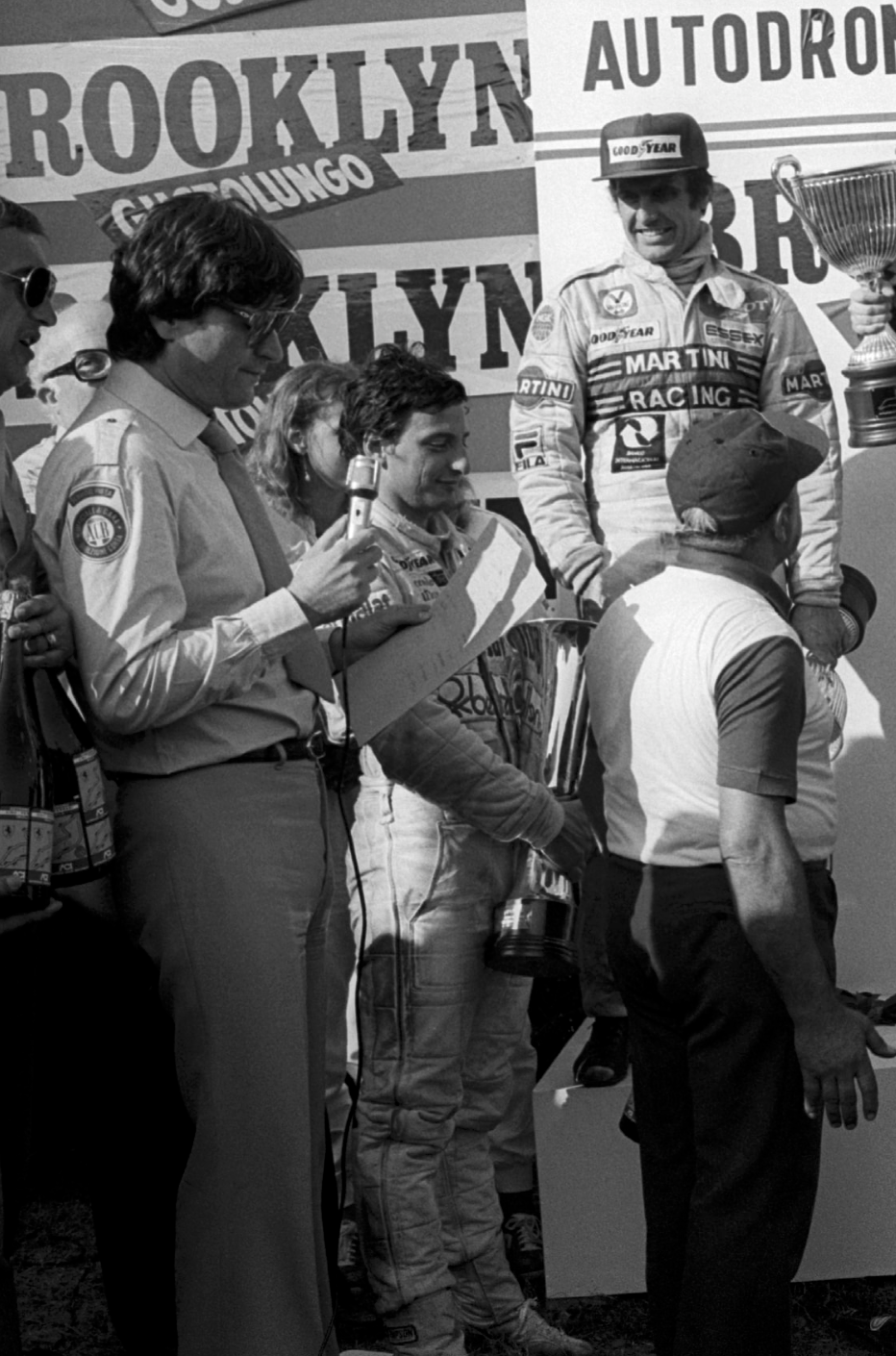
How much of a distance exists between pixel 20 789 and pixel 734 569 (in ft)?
3.59

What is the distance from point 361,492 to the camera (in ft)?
8.32

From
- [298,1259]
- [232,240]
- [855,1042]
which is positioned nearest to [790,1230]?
[855,1042]

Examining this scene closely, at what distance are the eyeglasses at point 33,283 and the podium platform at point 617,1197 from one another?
198 cm

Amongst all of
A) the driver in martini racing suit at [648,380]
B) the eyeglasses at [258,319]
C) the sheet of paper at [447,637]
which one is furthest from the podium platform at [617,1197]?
the eyeglasses at [258,319]

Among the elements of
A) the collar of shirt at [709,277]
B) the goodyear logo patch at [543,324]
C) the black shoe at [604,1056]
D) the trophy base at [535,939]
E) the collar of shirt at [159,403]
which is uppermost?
the collar of shirt at [709,277]

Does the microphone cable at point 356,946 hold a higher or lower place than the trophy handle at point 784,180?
lower

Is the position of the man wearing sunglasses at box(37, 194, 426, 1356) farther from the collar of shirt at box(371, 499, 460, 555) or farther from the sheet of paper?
the collar of shirt at box(371, 499, 460, 555)

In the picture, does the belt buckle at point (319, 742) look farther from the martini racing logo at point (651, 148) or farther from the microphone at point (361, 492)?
the martini racing logo at point (651, 148)

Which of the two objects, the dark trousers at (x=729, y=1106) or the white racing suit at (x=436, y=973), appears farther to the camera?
the white racing suit at (x=436, y=973)

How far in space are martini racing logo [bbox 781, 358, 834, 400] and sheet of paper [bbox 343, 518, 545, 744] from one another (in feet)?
4.48


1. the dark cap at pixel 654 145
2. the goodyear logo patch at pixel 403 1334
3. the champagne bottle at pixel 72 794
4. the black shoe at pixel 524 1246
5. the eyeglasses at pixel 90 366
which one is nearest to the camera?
the champagne bottle at pixel 72 794

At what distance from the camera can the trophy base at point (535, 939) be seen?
328 cm

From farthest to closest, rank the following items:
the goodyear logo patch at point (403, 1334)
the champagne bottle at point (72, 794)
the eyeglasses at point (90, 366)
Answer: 1. the goodyear logo patch at point (403, 1334)
2. the eyeglasses at point (90, 366)
3. the champagne bottle at point (72, 794)

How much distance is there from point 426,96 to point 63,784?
A: 2284mm
